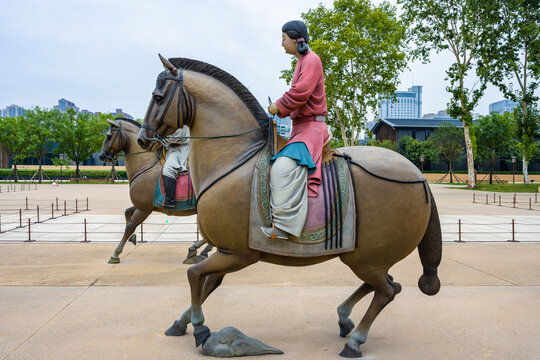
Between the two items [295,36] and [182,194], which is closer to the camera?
[295,36]

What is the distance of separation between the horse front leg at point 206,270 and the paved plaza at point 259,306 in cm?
23

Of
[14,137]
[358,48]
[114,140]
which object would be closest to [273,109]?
[114,140]

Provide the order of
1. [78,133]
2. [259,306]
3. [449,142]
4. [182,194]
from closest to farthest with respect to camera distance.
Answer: [259,306]
[182,194]
[78,133]
[449,142]

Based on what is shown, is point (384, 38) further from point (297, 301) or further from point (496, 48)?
point (297, 301)

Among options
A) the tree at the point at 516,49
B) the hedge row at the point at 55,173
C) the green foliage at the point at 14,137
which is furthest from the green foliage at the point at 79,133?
the tree at the point at 516,49

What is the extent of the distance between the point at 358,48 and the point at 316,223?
28.3 m

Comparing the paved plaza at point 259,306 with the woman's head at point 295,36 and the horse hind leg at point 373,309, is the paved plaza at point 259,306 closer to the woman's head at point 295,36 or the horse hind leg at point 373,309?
the horse hind leg at point 373,309

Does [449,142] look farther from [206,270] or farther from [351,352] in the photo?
[206,270]

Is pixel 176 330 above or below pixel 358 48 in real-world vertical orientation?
below

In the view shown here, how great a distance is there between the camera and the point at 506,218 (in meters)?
14.2

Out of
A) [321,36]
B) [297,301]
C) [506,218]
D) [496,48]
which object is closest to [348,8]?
[321,36]

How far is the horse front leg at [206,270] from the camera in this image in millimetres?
3557

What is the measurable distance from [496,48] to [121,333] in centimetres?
3245

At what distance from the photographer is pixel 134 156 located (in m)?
7.56
